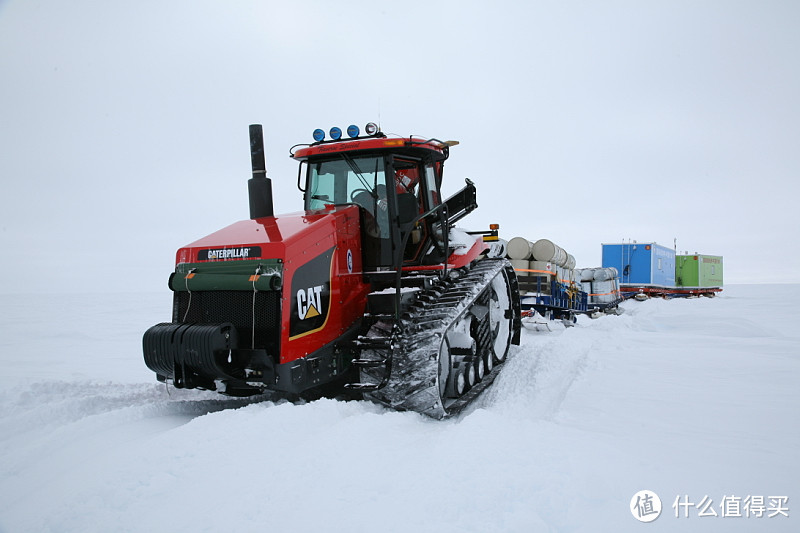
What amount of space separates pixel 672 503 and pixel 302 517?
2133 mm

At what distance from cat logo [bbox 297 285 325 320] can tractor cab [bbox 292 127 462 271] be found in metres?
1.01

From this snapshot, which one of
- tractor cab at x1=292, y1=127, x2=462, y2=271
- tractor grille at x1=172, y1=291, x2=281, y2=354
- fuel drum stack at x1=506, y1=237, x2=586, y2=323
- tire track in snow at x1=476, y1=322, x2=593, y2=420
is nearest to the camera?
tractor grille at x1=172, y1=291, x2=281, y2=354

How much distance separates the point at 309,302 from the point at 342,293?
60cm

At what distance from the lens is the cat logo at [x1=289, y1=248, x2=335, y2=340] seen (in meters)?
4.77

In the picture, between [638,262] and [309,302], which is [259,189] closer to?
[309,302]

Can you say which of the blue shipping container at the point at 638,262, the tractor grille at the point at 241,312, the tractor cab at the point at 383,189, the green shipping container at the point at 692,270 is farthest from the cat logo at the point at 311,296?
the green shipping container at the point at 692,270

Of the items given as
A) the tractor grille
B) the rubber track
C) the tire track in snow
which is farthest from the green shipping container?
the tractor grille

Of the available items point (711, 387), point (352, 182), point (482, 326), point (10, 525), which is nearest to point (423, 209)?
point (352, 182)

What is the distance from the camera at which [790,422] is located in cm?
445

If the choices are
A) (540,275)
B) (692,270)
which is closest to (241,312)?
(540,275)

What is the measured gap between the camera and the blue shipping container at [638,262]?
25875 mm

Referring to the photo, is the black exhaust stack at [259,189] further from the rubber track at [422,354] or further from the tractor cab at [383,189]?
the rubber track at [422,354]

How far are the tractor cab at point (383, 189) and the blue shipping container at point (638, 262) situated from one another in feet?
73.6

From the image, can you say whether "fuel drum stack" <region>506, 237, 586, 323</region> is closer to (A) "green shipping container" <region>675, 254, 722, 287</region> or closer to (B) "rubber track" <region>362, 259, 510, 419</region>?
(B) "rubber track" <region>362, 259, 510, 419</region>
